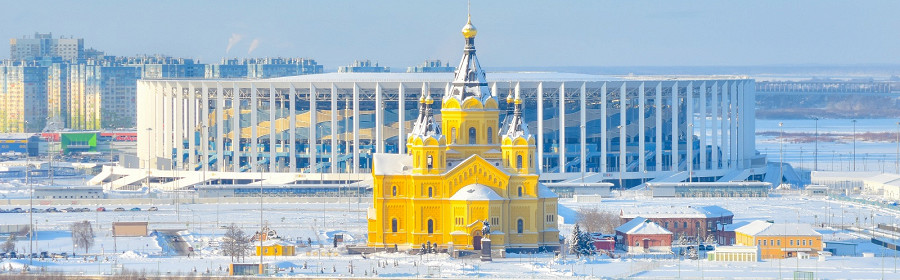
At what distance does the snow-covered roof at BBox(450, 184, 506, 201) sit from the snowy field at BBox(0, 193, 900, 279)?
258 centimetres

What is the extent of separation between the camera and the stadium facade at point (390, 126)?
120375mm

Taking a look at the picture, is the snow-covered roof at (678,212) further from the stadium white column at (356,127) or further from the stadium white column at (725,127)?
the stadium white column at (725,127)

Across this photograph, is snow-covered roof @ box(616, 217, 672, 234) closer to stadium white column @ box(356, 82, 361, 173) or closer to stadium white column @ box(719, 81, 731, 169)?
stadium white column @ box(356, 82, 361, 173)

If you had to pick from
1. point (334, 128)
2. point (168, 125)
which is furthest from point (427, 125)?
point (168, 125)

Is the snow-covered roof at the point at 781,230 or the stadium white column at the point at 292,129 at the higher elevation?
the stadium white column at the point at 292,129

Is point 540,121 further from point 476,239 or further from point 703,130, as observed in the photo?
point 476,239

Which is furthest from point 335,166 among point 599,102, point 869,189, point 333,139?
point 869,189

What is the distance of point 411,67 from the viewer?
186 metres

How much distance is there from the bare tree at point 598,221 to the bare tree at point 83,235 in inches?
729

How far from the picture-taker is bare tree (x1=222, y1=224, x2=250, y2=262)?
78.7 m

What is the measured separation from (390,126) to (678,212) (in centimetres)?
3308

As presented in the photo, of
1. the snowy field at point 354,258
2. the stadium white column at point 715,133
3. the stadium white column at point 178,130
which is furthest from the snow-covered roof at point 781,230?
the stadium white column at point 178,130

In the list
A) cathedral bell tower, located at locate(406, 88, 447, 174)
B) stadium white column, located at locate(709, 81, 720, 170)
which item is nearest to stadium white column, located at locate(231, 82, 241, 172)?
stadium white column, located at locate(709, 81, 720, 170)

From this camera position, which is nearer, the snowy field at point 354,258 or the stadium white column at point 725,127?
the snowy field at point 354,258
